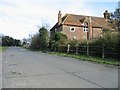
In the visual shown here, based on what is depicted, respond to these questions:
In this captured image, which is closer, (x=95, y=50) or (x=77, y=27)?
(x=95, y=50)

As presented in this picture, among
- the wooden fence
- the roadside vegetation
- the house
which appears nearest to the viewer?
the roadside vegetation

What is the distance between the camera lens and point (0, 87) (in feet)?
27.2

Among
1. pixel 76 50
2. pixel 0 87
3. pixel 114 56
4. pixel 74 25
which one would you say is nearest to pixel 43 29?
pixel 74 25

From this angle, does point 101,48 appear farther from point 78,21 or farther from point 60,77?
point 78,21

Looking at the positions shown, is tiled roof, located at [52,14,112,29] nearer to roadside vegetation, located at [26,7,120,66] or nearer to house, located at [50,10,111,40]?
house, located at [50,10,111,40]

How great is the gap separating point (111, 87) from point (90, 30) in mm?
56345

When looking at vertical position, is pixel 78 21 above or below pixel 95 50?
above

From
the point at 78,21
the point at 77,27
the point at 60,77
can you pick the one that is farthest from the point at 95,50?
the point at 78,21

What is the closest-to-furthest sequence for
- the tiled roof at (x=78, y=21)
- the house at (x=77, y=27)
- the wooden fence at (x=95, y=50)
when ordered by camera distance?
the wooden fence at (x=95, y=50), the house at (x=77, y=27), the tiled roof at (x=78, y=21)

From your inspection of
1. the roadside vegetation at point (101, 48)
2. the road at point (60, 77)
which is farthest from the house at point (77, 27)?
the road at point (60, 77)

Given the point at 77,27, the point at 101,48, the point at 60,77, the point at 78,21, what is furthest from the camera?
the point at 78,21

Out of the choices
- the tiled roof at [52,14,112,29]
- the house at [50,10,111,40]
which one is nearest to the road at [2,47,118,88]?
the house at [50,10,111,40]

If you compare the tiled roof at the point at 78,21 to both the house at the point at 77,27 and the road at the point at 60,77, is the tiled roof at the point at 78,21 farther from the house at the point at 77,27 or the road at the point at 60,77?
the road at the point at 60,77

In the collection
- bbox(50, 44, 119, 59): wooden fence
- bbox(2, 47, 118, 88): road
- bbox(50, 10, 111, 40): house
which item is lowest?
bbox(2, 47, 118, 88): road
